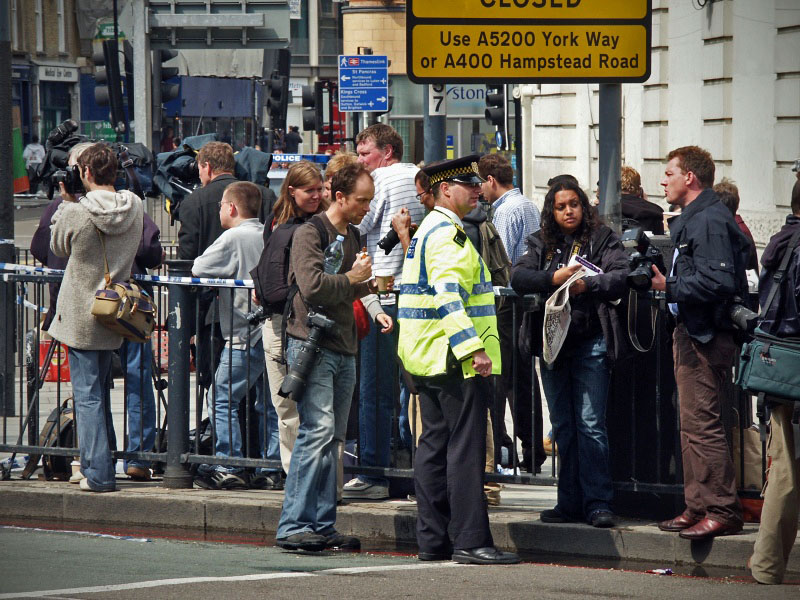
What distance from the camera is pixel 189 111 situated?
35531 millimetres

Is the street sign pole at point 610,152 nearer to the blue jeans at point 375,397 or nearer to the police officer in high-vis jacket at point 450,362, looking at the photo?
the police officer in high-vis jacket at point 450,362

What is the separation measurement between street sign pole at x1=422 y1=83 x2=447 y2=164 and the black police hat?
319 centimetres

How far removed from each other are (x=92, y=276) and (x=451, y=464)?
247cm

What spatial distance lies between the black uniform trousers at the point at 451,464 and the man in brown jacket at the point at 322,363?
18.3 inches

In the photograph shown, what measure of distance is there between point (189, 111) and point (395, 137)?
1065 inches

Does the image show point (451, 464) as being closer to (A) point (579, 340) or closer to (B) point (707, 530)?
(A) point (579, 340)

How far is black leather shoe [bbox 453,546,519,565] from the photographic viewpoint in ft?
22.1

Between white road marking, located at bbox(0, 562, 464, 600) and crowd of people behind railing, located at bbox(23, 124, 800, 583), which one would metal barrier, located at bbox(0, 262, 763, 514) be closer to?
crowd of people behind railing, located at bbox(23, 124, 800, 583)

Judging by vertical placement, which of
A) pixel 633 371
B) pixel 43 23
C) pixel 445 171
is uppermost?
pixel 43 23

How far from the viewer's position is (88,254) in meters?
7.94

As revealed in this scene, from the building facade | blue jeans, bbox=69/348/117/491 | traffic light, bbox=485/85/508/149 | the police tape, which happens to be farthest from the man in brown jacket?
the building facade

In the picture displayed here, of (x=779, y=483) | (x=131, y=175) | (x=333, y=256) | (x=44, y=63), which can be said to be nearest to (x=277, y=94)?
(x=131, y=175)

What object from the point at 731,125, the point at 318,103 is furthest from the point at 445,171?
the point at 318,103

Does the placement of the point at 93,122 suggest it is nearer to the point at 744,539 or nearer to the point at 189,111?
the point at 189,111
